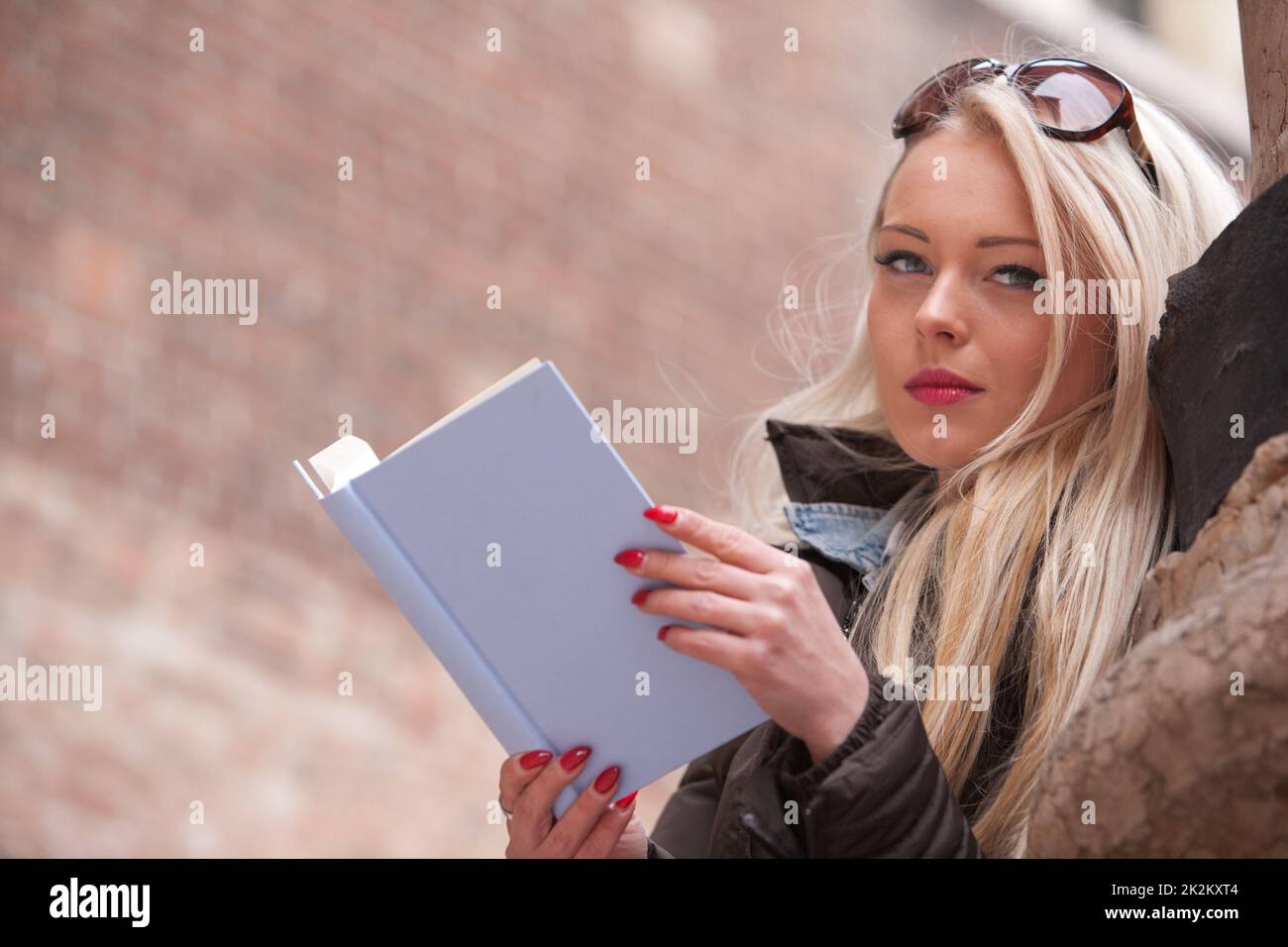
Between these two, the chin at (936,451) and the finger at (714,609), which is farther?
the chin at (936,451)

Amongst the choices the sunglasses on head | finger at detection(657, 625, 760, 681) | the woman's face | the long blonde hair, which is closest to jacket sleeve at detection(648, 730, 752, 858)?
the long blonde hair

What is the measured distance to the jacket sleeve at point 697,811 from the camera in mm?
1804

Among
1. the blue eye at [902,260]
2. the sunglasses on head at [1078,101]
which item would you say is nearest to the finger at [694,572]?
the blue eye at [902,260]

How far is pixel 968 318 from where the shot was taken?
1.67 metres

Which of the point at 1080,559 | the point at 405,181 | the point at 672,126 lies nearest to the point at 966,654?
the point at 1080,559

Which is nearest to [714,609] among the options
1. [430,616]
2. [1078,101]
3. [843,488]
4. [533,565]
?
[533,565]

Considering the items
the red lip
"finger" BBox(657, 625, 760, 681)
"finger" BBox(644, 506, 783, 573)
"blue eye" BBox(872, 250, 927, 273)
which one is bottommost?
"finger" BBox(657, 625, 760, 681)

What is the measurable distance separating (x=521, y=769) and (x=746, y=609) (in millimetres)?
325

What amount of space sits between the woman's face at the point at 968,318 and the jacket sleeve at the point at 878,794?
507 millimetres

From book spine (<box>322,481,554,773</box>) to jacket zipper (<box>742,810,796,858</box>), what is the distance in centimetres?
21

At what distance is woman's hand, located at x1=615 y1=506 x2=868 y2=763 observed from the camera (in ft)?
3.90

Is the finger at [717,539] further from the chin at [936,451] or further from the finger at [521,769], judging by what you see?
the chin at [936,451]

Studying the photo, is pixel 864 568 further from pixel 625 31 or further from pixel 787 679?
pixel 625 31

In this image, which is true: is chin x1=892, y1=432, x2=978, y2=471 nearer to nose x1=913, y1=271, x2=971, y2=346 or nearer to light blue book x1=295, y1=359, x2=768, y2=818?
nose x1=913, y1=271, x2=971, y2=346
